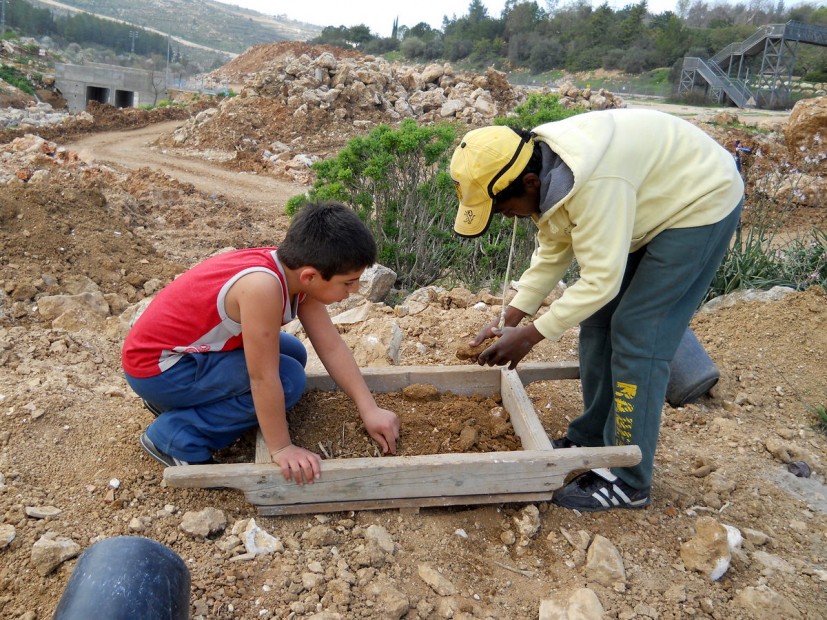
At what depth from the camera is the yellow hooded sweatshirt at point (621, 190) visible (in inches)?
78.8

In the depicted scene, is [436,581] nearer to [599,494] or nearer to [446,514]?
[446,514]

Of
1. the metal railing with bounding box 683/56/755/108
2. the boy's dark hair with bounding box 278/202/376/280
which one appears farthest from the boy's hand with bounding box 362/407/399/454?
the metal railing with bounding box 683/56/755/108

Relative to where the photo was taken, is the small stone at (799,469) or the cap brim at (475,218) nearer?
the cap brim at (475,218)

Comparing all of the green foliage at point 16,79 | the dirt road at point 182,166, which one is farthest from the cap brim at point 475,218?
the green foliage at point 16,79

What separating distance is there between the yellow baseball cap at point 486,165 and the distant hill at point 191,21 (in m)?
81.6

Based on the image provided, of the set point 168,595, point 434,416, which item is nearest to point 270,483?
point 168,595

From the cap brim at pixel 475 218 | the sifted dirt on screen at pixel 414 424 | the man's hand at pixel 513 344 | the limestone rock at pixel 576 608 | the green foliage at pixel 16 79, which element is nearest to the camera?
the limestone rock at pixel 576 608

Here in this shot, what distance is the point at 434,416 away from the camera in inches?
106

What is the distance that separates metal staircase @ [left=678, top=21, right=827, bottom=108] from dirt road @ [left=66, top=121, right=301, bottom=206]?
2206 cm

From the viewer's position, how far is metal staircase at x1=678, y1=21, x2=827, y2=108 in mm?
26125

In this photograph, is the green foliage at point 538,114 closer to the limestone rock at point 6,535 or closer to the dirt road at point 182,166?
the limestone rock at point 6,535

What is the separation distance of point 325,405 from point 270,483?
645mm

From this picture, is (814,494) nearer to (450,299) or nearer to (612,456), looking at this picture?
(612,456)

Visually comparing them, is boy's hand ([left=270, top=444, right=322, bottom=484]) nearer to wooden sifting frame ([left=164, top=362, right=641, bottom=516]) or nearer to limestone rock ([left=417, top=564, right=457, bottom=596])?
wooden sifting frame ([left=164, top=362, right=641, bottom=516])
